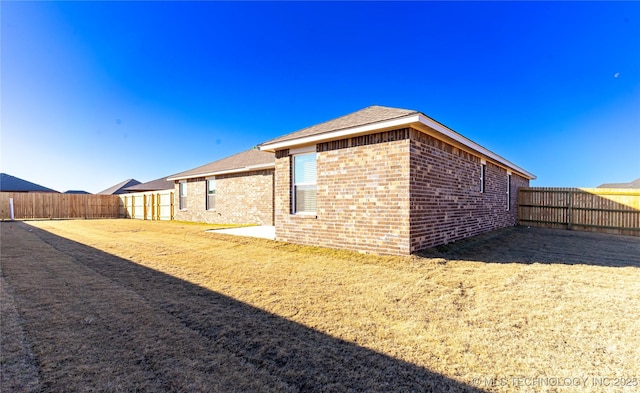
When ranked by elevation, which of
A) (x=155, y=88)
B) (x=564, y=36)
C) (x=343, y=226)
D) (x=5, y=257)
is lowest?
(x=5, y=257)

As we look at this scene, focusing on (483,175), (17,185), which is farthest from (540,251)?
(17,185)

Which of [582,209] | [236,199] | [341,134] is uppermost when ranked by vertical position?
[341,134]

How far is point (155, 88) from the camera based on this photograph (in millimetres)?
14594

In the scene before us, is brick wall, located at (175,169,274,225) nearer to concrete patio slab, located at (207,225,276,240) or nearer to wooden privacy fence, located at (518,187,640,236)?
concrete patio slab, located at (207,225,276,240)

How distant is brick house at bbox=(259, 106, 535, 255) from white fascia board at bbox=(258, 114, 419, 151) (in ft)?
0.07

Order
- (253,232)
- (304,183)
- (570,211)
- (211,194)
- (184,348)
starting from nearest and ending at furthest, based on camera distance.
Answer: (184,348) → (304,183) → (253,232) → (570,211) → (211,194)

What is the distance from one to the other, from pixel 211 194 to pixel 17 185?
39897 mm

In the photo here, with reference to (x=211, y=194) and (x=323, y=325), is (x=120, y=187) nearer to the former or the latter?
(x=211, y=194)

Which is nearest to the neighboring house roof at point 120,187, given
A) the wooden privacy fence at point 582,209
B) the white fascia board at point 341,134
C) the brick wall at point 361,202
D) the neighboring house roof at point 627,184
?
the white fascia board at point 341,134

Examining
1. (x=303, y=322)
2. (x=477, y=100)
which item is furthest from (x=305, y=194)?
(x=477, y=100)

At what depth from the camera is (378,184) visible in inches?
250

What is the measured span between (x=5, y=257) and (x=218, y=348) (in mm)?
7739

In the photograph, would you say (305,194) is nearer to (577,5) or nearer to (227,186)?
(227,186)

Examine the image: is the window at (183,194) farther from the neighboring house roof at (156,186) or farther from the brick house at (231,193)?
the neighboring house roof at (156,186)
